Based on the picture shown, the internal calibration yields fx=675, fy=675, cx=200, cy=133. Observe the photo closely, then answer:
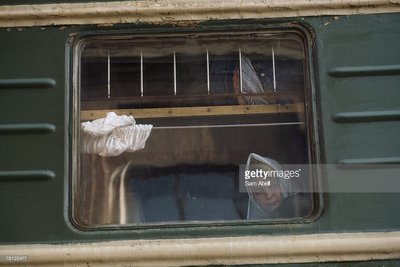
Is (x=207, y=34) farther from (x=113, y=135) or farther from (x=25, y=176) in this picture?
(x=25, y=176)

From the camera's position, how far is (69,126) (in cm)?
253

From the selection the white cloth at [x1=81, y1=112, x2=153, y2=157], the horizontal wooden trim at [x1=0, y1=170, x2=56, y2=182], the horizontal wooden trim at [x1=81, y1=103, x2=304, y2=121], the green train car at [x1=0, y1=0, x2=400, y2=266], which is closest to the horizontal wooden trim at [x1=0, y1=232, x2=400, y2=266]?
the green train car at [x1=0, y1=0, x2=400, y2=266]

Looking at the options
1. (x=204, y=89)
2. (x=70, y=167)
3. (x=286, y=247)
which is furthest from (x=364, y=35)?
(x=70, y=167)

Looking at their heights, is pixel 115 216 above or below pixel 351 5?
below

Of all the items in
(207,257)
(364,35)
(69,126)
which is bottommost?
(207,257)

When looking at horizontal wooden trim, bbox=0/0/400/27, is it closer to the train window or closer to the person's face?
the train window

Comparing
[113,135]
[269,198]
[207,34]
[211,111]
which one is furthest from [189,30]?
[269,198]

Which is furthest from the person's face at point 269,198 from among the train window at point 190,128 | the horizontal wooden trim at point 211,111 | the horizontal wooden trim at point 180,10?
the horizontal wooden trim at point 180,10

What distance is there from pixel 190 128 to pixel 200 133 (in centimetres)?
4

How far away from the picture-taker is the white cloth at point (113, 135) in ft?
8.44

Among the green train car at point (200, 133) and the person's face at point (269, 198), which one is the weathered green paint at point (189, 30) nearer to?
the green train car at point (200, 133)

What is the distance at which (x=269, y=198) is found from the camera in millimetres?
2521

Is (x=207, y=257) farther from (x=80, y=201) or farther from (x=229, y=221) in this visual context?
(x=80, y=201)

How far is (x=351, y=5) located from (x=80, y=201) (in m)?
1.27
